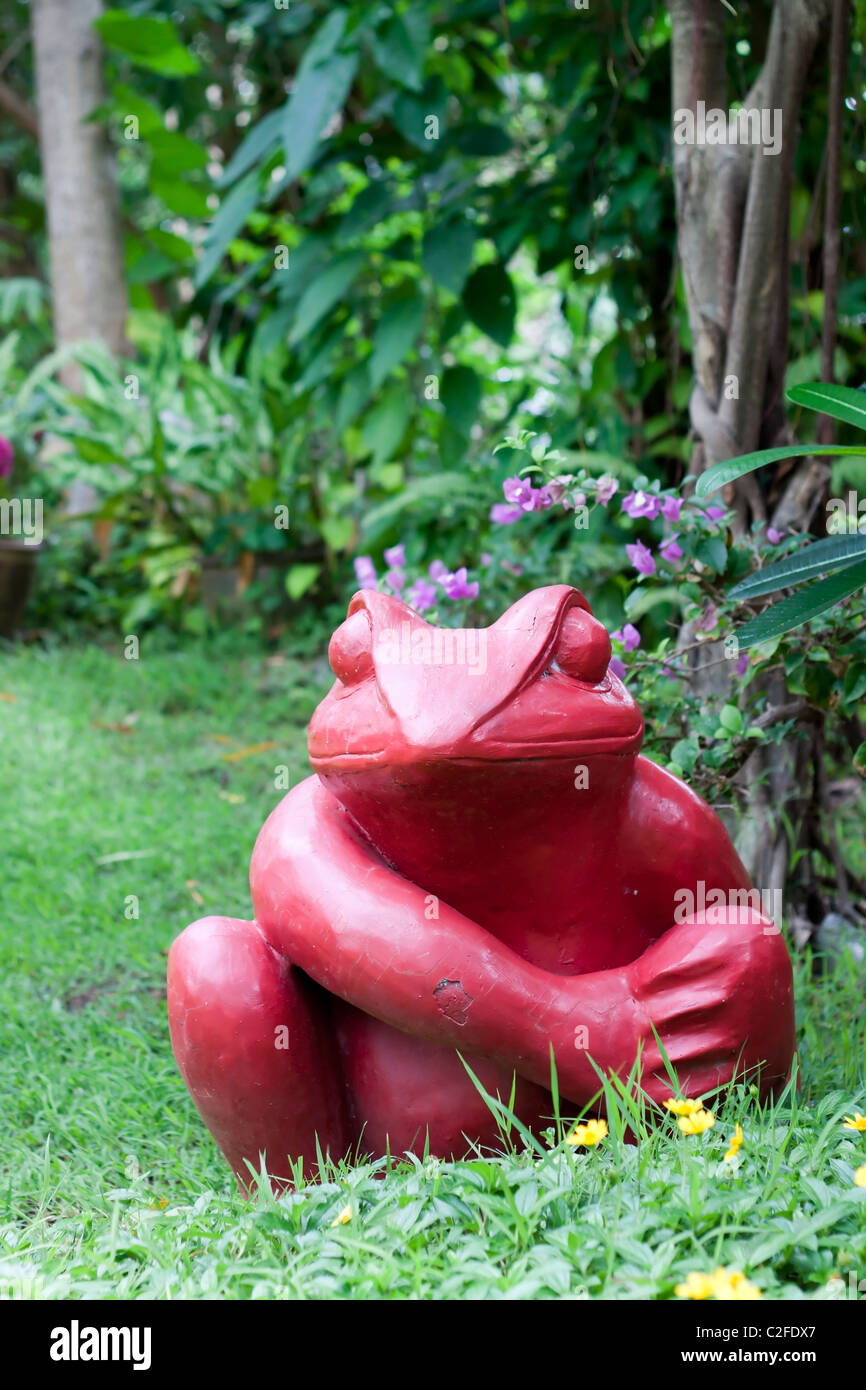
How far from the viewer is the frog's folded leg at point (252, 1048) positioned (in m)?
1.62

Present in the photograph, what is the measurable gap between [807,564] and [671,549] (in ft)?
1.40

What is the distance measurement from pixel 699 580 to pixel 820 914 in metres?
0.97

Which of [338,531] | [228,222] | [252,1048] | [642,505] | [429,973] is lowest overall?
[252,1048]

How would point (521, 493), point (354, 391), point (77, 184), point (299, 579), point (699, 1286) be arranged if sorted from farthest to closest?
point (77, 184), point (299, 579), point (354, 391), point (521, 493), point (699, 1286)

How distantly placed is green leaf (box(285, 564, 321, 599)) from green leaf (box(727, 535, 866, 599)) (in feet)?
10.3

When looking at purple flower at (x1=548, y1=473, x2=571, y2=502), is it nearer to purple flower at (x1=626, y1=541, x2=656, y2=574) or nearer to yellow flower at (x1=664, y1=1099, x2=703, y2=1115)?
purple flower at (x1=626, y1=541, x2=656, y2=574)

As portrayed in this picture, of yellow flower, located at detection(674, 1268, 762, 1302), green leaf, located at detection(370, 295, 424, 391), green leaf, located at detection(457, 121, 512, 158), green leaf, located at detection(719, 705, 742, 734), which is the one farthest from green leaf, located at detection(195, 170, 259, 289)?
yellow flower, located at detection(674, 1268, 762, 1302)

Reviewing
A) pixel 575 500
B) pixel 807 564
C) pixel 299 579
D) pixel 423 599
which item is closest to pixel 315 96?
pixel 423 599

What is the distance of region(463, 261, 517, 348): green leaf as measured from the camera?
A: 3.55 m

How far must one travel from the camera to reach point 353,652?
5.44ft

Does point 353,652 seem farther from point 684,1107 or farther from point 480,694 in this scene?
point 684,1107

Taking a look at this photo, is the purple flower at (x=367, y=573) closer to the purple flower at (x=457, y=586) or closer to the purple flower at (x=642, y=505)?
the purple flower at (x=457, y=586)

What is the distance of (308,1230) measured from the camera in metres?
1.46
